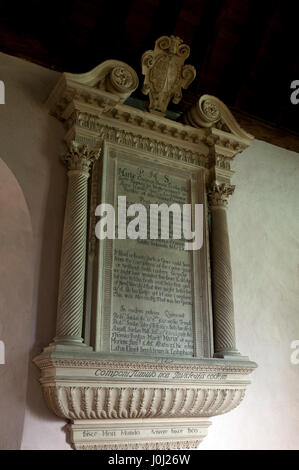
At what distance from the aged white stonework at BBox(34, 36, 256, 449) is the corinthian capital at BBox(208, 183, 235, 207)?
0.03 ft

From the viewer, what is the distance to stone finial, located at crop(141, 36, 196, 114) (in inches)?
183

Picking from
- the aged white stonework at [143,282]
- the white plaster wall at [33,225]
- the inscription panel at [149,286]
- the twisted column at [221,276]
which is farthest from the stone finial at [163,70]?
the twisted column at [221,276]

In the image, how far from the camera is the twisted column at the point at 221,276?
4262 millimetres

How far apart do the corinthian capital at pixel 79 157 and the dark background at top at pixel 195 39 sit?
41.3 inches

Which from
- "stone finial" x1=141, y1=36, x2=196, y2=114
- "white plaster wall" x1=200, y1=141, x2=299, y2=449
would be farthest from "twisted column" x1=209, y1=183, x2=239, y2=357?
"stone finial" x1=141, y1=36, x2=196, y2=114

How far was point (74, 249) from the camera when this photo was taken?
151 inches

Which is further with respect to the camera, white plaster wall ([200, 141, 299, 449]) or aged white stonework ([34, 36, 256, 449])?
white plaster wall ([200, 141, 299, 449])

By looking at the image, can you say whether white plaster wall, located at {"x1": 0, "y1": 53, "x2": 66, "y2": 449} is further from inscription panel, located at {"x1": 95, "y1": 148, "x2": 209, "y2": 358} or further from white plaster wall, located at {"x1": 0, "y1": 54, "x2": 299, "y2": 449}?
inscription panel, located at {"x1": 95, "y1": 148, "x2": 209, "y2": 358}

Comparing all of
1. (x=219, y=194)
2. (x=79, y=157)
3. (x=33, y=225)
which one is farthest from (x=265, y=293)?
(x=33, y=225)

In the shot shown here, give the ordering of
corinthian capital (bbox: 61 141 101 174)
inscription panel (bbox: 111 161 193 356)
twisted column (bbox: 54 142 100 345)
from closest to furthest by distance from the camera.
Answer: twisted column (bbox: 54 142 100 345) < inscription panel (bbox: 111 161 193 356) < corinthian capital (bbox: 61 141 101 174)

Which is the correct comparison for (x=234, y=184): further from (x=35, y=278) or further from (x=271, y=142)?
(x=35, y=278)

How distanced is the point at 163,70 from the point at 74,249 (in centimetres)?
206

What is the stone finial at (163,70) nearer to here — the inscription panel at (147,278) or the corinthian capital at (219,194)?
the inscription panel at (147,278)

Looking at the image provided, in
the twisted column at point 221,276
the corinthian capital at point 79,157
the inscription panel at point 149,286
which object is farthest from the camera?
the twisted column at point 221,276
